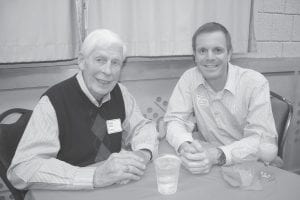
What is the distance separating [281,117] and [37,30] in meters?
1.78

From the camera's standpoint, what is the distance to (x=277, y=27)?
3.15 metres

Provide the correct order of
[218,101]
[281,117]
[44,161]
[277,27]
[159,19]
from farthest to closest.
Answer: [277,27]
[159,19]
[218,101]
[281,117]
[44,161]

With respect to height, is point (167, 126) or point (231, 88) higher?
point (231, 88)

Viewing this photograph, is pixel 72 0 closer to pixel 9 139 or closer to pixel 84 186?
pixel 9 139

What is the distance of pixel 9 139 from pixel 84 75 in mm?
529

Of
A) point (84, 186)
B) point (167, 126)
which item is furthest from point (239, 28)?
point (84, 186)

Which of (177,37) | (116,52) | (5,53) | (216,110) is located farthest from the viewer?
(177,37)

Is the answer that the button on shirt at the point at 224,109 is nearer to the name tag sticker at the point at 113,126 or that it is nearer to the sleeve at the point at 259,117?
the sleeve at the point at 259,117

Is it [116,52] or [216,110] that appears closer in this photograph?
[116,52]

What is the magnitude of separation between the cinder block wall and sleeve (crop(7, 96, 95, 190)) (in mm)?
2332

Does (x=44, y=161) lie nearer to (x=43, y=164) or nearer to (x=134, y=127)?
(x=43, y=164)

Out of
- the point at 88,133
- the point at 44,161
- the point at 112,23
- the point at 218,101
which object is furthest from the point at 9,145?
the point at 218,101

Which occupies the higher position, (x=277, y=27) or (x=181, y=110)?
(x=277, y=27)

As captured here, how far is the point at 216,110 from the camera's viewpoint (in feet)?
7.07
